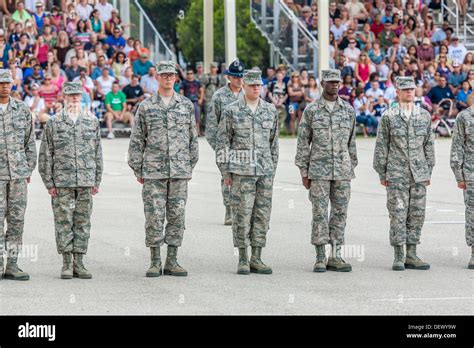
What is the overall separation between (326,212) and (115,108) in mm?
19588

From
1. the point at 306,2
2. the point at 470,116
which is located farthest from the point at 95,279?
the point at 306,2

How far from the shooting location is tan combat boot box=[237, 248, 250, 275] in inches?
529

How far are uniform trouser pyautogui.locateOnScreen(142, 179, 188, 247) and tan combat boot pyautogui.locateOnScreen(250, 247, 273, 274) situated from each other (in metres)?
0.76

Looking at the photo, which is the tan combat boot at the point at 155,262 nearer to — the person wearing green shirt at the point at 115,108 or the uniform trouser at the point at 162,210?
the uniform trouser at the point at 162,210

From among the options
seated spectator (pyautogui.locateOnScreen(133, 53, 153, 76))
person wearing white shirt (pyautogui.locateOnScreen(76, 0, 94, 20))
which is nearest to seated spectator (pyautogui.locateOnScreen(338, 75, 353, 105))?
seated spectator (pyautogui.locateOnScreen(133, 53, 153, 76))

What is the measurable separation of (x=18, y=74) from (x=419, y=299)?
860 inches

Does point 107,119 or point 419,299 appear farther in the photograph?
point 107,119

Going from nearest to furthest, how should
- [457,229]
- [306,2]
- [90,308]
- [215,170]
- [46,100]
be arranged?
[90,308] < [457,229] < [215,170] < [46,100] < [306,2]

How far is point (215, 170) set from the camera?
25062 millimetres

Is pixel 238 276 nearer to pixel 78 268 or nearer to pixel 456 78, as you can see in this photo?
pixel 78 268

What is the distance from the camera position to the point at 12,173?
13070mm

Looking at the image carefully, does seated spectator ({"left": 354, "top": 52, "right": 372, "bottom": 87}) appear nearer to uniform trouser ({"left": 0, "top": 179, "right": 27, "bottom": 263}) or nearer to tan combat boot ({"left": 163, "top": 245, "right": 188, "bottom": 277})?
tan combat boot ({"left": 163, "top": 245, "right": 188, "bottom": 277})

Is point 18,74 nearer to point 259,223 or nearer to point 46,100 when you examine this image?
point 46,100

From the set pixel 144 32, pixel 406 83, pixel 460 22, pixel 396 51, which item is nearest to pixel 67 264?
pixel 406 83
